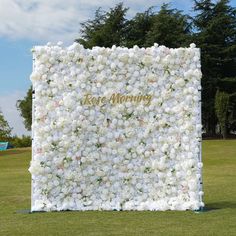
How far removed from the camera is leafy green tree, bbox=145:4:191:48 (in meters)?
41.8

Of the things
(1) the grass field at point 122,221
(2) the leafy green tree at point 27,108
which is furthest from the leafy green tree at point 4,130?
(1) the grass field at point 122,221

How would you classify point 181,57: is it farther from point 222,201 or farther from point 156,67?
point 222,201

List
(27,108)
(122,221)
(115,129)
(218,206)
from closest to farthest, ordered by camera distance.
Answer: (122,221) → (115,129) → (218,206) → (27,108)

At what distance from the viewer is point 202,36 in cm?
4231

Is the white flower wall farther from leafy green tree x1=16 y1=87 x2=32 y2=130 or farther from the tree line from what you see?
leafy green tree x1=16 y1=87 x2=32 y2=130

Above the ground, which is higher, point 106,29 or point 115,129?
point 106,29

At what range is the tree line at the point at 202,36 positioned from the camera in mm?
42188

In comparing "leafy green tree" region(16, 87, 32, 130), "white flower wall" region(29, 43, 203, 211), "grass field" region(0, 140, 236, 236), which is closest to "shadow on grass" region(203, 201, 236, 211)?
"grass field" region(0, 140, 236, 236)

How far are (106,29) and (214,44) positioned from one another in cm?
893

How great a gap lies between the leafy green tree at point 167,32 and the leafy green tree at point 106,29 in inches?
109

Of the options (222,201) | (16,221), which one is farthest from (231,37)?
(16,221)

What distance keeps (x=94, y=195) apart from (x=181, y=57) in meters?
3.15

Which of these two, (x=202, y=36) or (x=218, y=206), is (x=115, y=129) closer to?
(x=218, y=206)

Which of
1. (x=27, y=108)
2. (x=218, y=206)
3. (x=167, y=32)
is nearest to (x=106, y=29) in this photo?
(x=167, y=32)
